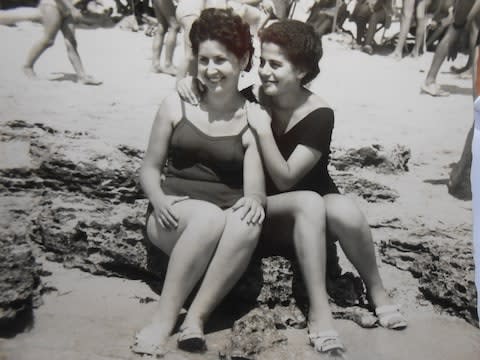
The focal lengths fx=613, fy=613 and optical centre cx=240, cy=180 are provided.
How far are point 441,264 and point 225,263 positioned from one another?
2.72ft

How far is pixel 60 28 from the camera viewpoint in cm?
439

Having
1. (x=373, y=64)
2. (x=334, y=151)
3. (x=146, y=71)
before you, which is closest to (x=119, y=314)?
(x=334, y=151)

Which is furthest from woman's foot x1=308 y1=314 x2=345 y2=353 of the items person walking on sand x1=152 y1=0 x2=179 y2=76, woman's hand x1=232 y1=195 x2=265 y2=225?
person walking on sand x1=152 y1=0 x2=179 y2=76

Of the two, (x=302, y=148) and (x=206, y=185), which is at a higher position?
(x=302, y=148)

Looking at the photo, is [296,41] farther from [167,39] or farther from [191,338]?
[167,39]

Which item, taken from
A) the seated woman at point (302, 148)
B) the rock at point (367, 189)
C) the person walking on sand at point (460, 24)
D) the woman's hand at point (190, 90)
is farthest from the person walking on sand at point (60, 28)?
the seated woman at point (302, 148)

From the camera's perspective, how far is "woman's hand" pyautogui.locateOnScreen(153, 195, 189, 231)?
170 cm

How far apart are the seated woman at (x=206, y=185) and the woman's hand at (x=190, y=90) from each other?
19 millimetres

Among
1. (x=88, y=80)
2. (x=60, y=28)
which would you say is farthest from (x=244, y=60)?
(x=60, y=28)

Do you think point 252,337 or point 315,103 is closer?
point 252,337

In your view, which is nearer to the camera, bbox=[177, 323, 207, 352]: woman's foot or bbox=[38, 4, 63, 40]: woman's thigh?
bbox=[177, 323, 207, 352]: woman's foot

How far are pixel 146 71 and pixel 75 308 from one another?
3216 millimetres

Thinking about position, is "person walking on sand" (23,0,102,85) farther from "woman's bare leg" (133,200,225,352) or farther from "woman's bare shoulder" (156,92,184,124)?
"woman's bare leg" (133,200,225,352)

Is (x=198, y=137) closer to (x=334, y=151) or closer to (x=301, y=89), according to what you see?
(x=301, y=89)
